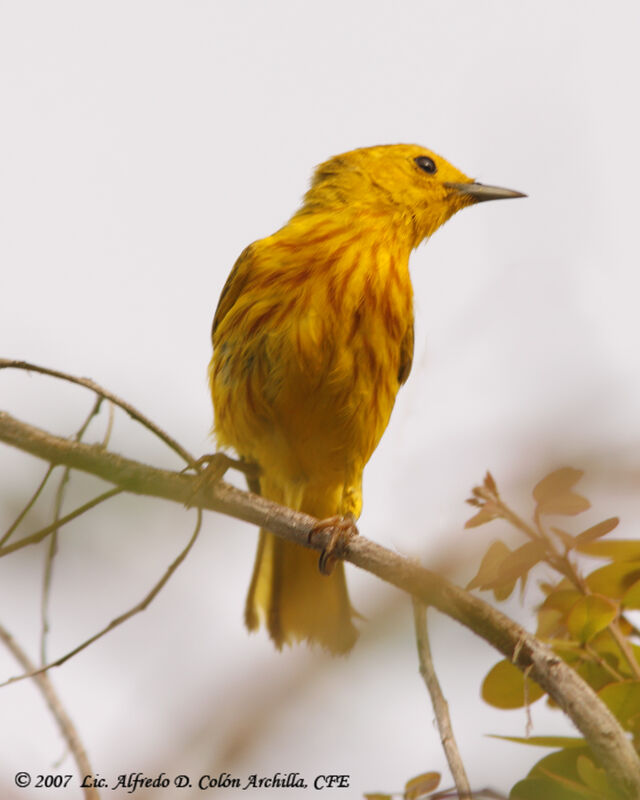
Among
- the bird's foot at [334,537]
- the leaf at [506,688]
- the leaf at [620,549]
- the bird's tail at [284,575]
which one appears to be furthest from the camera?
the bird's tail at [284,575]

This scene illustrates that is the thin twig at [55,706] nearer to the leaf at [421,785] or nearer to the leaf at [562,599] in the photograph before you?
the leaf at [421,785]

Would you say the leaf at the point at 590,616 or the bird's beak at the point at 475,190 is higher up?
the bird's beak at the point at 475,190

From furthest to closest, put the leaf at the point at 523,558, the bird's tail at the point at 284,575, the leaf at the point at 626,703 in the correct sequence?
the bird's tail at the point at 284,575, the leaf at the point at 626,703, the leaf at the point at 523,558

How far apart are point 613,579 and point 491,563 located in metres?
0.50

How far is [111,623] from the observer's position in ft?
4.50

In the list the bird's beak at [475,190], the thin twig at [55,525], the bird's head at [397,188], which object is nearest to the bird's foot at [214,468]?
the thin twig at [55,525]

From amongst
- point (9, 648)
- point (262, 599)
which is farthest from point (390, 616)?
point (262, 599)

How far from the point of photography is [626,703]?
1665 mm

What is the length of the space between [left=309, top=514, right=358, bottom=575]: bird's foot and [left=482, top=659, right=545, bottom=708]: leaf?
3.12 feet

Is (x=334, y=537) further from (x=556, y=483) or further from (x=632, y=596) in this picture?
(x=556, y=483)

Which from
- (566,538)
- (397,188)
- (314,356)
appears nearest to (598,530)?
(566,538)

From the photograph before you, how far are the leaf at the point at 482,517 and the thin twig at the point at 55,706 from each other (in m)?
0.88

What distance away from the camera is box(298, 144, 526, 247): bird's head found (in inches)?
176

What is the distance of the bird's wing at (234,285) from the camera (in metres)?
4.16
